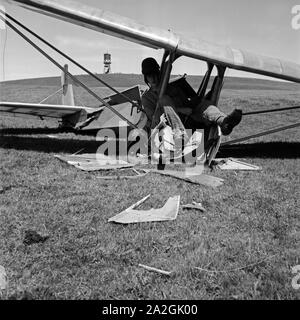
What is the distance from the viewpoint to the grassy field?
10.1ft

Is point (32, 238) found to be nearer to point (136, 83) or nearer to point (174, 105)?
point (174, 105)

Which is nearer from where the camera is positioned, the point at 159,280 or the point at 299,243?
the point at 159,280

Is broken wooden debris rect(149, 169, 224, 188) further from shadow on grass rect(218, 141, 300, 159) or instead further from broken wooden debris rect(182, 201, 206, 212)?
shadow on grass rect(218, 141, 300, 159)

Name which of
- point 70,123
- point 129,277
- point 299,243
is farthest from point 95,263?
point 70,123

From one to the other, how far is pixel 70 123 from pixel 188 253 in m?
9.65

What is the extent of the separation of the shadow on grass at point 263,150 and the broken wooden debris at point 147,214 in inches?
172

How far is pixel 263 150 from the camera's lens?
395 inches

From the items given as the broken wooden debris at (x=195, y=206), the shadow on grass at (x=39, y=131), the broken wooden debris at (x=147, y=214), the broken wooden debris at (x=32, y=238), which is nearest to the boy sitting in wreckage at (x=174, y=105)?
the broken wooden debris at (x=195, y=206)

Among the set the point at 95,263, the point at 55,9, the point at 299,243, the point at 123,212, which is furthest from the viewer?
the point at 55,9

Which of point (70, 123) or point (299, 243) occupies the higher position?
point (299, 243)

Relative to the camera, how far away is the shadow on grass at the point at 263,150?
9.20 metres

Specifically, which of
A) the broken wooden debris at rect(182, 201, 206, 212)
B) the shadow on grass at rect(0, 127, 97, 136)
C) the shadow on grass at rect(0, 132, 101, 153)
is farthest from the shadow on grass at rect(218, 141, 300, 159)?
the shadow on grass at rect(0, 127, 97, 136)
